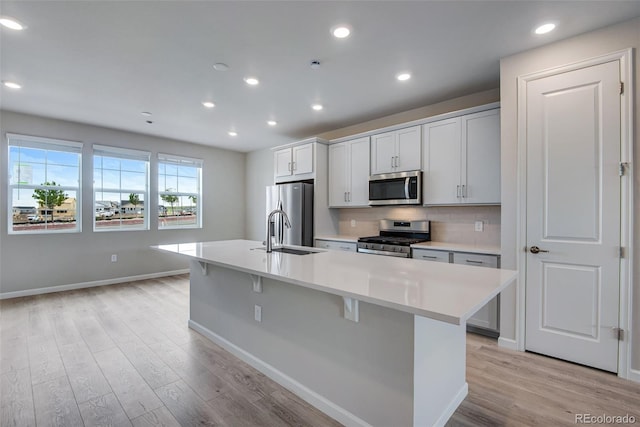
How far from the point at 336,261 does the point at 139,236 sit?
462 centimetres

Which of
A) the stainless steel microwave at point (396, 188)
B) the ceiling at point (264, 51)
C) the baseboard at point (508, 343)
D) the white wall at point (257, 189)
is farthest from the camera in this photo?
the white wall at point (257, 189)

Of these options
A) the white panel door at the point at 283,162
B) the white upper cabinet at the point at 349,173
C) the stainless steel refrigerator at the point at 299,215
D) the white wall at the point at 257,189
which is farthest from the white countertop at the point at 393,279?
the white wall at the point at 257,189

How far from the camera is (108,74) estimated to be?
300 cm

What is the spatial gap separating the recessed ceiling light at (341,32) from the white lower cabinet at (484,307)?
7.41ft

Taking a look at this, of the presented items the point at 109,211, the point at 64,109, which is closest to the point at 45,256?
the point at 109,211

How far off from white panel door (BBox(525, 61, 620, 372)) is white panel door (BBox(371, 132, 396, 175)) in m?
1.57

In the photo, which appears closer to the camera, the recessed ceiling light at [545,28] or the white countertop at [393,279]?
the white countertop at [393,279]

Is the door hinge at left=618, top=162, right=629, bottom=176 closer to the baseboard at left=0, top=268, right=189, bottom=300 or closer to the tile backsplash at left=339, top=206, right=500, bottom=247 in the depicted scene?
the tile backsplash at left=339, top=206, right=500, bottom=247

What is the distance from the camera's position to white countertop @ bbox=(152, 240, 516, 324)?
112 centimetres

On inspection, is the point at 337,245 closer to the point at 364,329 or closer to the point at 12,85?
the point at 364,329

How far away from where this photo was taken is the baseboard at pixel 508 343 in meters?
2.62

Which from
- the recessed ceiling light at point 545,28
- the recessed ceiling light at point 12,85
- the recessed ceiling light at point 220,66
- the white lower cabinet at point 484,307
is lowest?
the white lower cabinet at point 484,307

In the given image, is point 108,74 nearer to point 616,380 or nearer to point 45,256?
point 45,256

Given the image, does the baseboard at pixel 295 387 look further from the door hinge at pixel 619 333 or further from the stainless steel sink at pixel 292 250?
the door hinge at pixel 619 333
